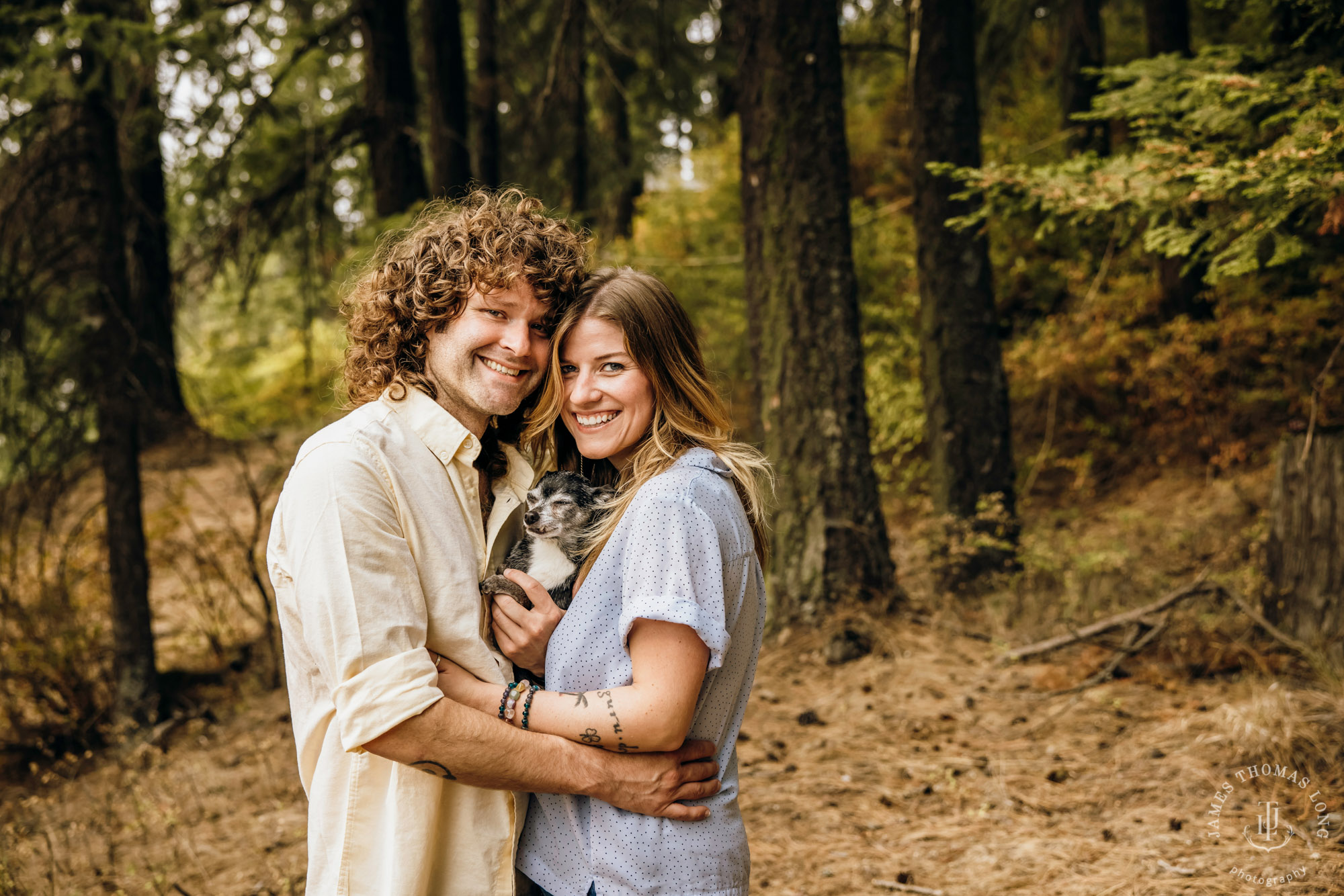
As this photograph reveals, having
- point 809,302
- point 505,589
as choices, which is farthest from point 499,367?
point 809,302

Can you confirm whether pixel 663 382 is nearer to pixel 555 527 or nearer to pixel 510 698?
pixel 555 527

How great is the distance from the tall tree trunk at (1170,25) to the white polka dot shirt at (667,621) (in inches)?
369

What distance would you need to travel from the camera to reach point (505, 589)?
90.1 inches

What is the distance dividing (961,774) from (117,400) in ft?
19.6

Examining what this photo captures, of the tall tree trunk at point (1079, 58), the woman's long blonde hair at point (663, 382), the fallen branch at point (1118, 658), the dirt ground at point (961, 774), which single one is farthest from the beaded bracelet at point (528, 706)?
the tall tree trunk at point (1079, 58)

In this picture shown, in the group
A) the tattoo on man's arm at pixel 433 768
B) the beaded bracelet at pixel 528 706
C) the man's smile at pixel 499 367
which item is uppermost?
the man's smile at pixel 499 367

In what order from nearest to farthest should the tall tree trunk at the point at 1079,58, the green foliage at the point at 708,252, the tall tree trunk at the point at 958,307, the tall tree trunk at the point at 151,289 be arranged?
the tall tree trunk at the point at 151,289 < the tall tree trunk at the point at 958,307 < the tall tree trunk at the point at 1079,58 < the green foliage at the point at 708,252

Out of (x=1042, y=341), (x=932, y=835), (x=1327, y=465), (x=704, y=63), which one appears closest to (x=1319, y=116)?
(x=1327, y=465)

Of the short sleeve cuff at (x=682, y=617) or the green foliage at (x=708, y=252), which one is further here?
the green foliage at (x=708, y=252)

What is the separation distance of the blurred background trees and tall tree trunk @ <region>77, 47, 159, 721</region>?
0.03 meters

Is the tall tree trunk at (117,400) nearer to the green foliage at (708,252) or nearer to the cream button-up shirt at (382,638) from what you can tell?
the green foliage at (708,252)

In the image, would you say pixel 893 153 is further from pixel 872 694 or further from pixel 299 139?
pixel 872 694

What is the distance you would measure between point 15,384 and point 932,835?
6977 mm

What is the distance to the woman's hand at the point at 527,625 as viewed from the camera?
2.20 m
